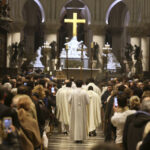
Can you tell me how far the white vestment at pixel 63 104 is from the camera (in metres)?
13.7

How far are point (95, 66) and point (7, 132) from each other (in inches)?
1451

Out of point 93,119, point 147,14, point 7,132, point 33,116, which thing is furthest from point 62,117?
point 147,14

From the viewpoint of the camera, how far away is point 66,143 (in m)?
12.2

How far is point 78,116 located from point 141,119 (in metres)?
6.85

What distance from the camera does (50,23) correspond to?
4203 cm

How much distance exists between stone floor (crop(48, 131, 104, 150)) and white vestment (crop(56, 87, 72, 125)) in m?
0.53

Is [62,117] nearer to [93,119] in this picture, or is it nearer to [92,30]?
[93,119]

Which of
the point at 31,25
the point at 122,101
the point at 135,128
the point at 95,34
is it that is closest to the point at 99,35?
the point at 95,34

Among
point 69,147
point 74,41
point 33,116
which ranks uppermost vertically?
point 74,41

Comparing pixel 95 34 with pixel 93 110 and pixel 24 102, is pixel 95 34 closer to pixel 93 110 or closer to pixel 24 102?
pixel 93 110

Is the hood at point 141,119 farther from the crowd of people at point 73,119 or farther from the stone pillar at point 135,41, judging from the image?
the stone pillar at point 135,41

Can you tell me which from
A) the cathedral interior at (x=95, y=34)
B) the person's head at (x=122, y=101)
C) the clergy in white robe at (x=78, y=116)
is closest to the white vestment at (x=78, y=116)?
the clergy in white robe at (x=78, y=116)

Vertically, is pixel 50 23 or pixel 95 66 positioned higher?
pixel 50 23

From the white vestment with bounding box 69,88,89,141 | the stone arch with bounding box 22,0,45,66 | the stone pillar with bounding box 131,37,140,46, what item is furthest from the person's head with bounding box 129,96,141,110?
the stone arch with bounding box 22,0,45,66
